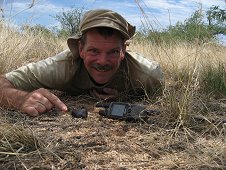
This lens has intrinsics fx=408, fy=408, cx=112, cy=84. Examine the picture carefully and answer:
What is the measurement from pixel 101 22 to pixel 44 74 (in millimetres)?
629

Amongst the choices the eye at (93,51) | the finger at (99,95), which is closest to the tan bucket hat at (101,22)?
the eye at (93,51)

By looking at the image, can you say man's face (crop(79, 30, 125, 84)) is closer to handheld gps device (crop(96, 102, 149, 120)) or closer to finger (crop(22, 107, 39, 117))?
handheld gps device (crop(96, 102, 149, 120))

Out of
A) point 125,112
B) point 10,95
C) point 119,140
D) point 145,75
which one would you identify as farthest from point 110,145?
point 145,75

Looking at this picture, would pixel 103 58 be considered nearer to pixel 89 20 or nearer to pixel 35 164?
pixel 89 20

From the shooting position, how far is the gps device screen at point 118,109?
2764 millimetres

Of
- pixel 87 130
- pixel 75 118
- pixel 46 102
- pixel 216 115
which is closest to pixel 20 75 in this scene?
pixel 46 102

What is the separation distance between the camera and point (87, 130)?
2.49 metres

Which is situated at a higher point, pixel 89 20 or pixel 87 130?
pixel 89 20

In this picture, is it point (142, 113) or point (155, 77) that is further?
point (155, 77)

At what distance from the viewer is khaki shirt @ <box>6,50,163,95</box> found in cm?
331

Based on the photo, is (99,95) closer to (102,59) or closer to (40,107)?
(102,59)

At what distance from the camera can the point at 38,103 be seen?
9.45 ft

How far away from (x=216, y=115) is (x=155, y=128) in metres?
0.59

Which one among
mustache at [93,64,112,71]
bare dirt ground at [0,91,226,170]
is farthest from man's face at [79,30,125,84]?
bare dirt ground at [0,91,226,170]
